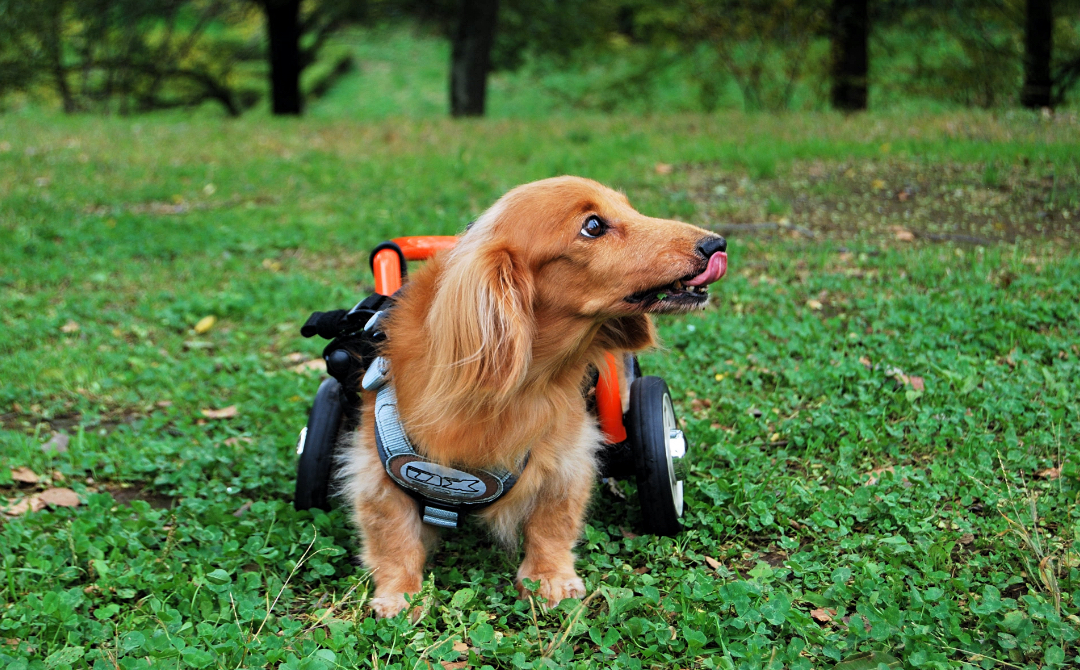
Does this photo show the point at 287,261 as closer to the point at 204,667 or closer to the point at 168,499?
the point at 168,499

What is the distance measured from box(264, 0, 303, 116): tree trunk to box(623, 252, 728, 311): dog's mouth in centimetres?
1412

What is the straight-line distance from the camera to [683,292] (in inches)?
101

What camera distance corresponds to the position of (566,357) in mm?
2738

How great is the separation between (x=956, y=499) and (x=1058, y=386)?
1071mm

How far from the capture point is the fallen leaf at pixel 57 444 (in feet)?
12.8

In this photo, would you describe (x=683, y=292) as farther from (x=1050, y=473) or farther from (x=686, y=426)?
(x=1050, y=473)

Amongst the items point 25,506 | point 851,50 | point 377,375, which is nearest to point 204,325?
point 25,506

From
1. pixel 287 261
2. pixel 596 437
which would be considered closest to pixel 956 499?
pixel 596 437

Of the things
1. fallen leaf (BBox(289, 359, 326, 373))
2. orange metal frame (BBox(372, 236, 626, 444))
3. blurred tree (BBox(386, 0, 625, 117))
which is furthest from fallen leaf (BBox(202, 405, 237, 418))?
blurred tree (BBox(386, 0, 625, 117))

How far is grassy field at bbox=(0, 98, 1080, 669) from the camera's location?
254 centimetres

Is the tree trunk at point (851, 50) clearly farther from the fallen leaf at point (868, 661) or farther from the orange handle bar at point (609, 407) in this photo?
the fallen leaf at point (868, 661)

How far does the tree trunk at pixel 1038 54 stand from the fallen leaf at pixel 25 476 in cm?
1088

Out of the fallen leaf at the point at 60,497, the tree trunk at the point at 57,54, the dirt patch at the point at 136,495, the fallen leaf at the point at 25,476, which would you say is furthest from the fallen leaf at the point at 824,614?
the tree trunk at the point at 57,54

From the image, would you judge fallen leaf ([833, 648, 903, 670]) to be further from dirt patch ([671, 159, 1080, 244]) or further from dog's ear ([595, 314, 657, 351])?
dirt patch ([671, 159, 1080, 244])
